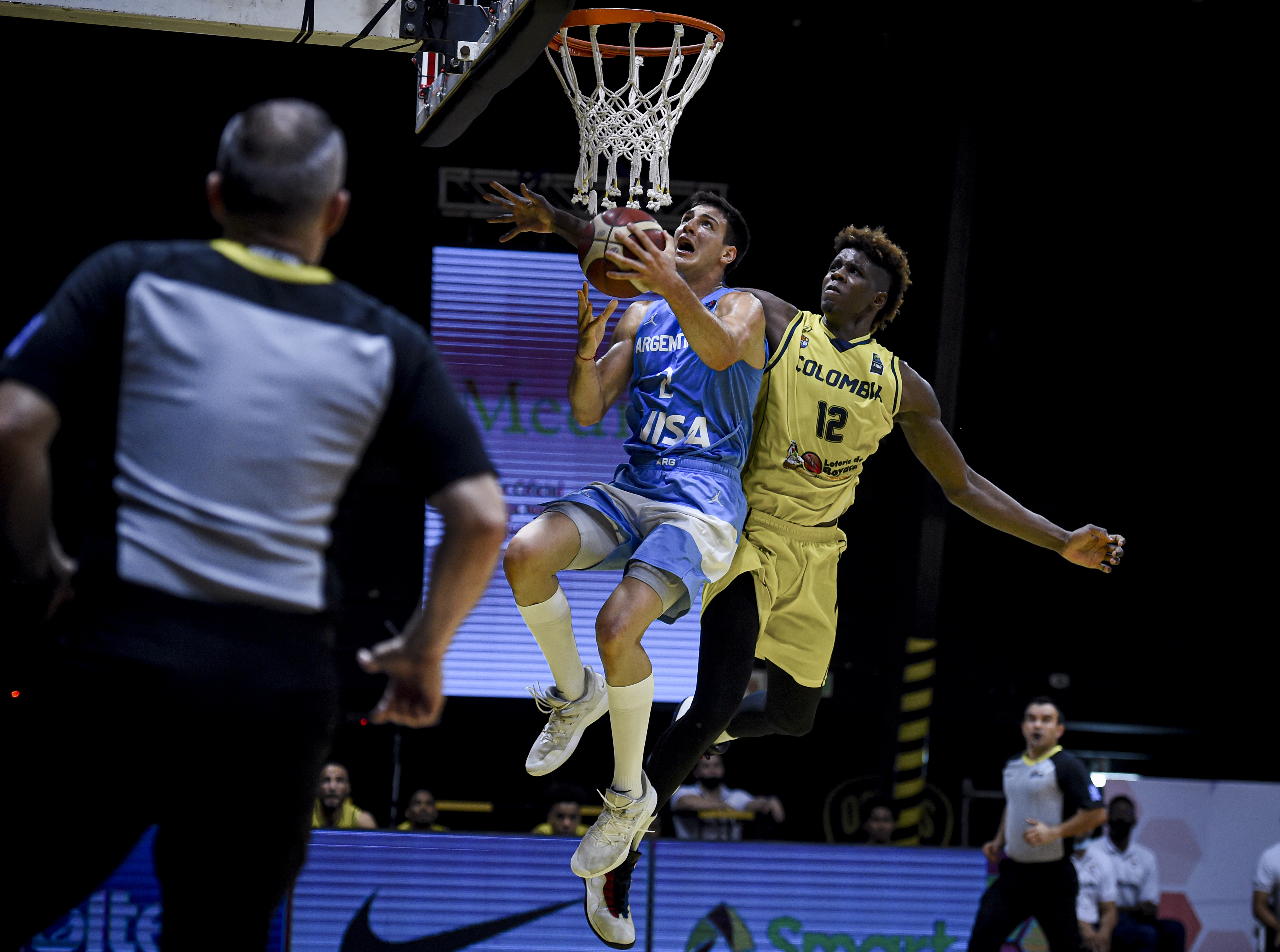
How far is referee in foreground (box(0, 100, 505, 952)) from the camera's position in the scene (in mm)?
2338

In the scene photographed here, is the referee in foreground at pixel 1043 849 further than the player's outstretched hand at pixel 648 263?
Yes

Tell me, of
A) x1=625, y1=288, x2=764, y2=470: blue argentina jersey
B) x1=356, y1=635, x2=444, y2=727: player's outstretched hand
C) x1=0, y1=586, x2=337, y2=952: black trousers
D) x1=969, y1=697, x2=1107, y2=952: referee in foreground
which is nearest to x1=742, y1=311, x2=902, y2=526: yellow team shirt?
x1=625, y1=288, x2=764, y2=470: blue argentina jersey

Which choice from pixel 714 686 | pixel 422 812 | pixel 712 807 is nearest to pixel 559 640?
pixel 714 686

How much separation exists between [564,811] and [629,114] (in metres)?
5.75

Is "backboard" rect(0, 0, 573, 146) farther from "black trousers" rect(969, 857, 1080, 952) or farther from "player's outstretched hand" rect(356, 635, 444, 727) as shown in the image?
"black trousers" rect(969, 857, 1080, 952)

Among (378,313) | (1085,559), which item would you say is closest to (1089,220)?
→ (1085,559)

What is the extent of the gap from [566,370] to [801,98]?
4489mm

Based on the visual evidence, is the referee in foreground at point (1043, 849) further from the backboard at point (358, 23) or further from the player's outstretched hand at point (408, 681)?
the player's outstretched hand at point (408, 681)

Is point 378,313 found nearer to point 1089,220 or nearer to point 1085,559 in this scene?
point 1085,559

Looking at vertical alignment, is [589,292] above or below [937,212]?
below

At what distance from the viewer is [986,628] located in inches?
574

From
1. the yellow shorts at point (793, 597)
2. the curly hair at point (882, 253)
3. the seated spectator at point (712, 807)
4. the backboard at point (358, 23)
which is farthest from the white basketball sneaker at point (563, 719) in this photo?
the seated spectator at point (712, 807)

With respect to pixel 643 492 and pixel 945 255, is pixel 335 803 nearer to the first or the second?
pixel 643 492

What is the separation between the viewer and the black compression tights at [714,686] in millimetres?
4941
